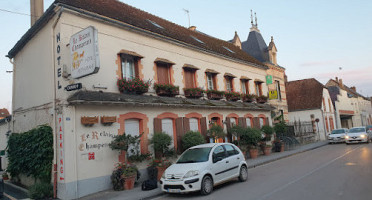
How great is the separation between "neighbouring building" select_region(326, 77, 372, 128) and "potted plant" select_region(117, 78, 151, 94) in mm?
36984

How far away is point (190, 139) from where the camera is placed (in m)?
13.2

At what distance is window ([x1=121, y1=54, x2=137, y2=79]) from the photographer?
1213 centimetres

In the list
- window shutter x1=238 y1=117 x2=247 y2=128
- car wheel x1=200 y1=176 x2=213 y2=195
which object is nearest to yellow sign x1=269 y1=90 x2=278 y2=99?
window shutter x1=238 y1=117 x2=247 y2=128

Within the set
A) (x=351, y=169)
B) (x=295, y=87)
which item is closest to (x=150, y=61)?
(x=351, y=169)

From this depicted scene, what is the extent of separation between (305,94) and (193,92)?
1041 inches

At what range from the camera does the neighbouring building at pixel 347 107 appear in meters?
42.1

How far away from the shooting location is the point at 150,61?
43.5 feet

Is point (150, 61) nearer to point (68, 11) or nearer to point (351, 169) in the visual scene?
point (68, 11)

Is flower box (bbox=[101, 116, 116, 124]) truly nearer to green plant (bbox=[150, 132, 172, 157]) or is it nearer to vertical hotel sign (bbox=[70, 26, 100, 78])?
vertical hotel sign (bbox=[70, 26, 100, 78])

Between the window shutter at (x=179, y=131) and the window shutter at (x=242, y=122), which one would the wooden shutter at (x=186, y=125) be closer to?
the window shutter at (x=179, y=131)

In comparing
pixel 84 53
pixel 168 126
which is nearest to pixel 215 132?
pixel 168 126

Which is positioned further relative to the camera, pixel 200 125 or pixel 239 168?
pixel 200 125

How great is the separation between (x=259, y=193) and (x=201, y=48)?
35.8ft

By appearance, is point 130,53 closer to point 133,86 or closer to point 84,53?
point 133,86
